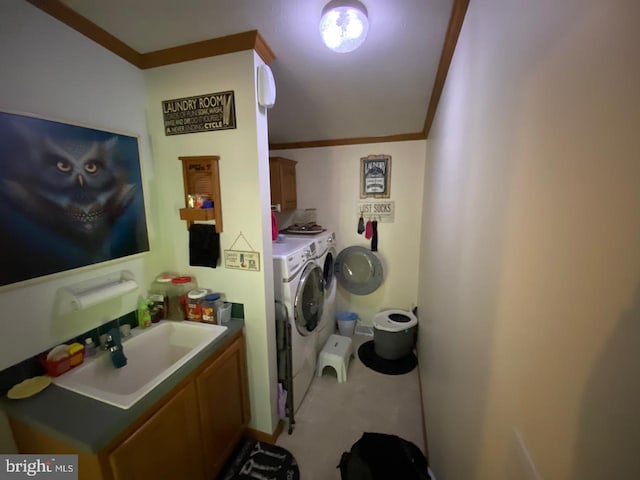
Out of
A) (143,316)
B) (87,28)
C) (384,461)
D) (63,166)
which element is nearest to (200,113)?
(87,28)

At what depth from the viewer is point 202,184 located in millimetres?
1484

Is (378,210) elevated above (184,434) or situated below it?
above

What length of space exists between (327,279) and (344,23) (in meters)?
2.12

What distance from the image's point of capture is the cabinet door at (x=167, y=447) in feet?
2.94

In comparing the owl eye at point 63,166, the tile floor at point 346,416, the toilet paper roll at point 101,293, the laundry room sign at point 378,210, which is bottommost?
the tile floor at point 346,416

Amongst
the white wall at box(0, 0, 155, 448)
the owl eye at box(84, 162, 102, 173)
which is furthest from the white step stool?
the owl eye at box(84, 162, 102, 173)

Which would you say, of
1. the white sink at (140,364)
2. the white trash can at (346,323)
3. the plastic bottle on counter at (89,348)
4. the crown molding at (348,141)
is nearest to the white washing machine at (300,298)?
the white sink at (140,364)

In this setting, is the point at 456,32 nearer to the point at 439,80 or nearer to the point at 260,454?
the point at 439,80

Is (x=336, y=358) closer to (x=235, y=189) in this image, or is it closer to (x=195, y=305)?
(x=195, y=305)

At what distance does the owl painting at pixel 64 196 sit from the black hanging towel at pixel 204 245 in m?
0.30

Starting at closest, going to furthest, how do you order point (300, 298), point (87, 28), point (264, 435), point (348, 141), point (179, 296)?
point (87, 28) → point (179, 296) → point (264, 435) → point (300, 298) → point (348, 141)

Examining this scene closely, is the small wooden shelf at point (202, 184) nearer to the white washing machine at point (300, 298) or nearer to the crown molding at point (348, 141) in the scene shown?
the white washing machine at point (300, 298)

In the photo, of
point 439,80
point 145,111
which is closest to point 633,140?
point 439,80

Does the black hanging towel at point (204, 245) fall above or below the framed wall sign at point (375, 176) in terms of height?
below
